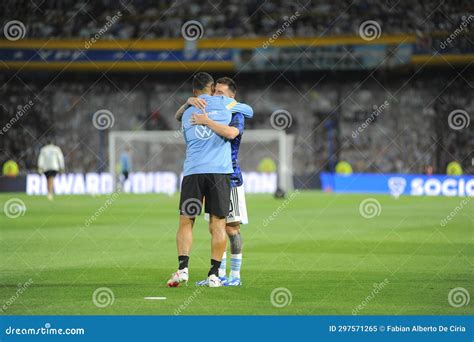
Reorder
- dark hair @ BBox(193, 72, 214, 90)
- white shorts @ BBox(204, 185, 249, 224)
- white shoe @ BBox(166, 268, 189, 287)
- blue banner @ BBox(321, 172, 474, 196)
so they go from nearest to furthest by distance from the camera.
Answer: dark hair @ BBox(193, 72, 214, 90), white shoe @ BBox(166, 268, 189, 287), white shorts @ BBox(204, 185, 249, 224), blue banner @ BBox(321, 172, 474, 196)

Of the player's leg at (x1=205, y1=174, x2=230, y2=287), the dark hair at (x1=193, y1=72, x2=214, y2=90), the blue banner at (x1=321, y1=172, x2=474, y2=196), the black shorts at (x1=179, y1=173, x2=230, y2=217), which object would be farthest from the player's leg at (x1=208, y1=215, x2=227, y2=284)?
the blue banner at (x1=321, y1=172, x2=474, y2=196)

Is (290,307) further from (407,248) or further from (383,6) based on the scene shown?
(383,6)

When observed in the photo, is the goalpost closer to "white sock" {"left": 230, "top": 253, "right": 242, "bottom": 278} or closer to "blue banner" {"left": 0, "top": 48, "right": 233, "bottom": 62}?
"blue banner" {"left": 0, "top": 48, "right": 233, "bottom": 62}

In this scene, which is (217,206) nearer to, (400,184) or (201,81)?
(201,81)

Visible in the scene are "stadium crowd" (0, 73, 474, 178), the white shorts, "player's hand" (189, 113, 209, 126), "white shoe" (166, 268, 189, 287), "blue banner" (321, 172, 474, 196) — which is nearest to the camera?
"player's hand" (189, 113, 209, 126)

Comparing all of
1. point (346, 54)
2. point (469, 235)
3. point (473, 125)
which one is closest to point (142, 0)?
point (346, 54)

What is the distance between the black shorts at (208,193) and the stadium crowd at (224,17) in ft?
126

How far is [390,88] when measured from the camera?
53.1m

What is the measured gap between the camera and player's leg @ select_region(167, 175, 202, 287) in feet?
37.5

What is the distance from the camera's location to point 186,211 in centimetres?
1152

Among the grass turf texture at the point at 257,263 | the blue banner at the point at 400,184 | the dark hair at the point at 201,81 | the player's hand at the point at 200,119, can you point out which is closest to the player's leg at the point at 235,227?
the grass turf texture at the point at 257,263

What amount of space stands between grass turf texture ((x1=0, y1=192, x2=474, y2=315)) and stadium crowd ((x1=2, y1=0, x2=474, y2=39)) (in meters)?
23.9

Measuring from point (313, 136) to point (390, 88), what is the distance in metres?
5.05

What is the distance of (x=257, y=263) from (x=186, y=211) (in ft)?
12.3
